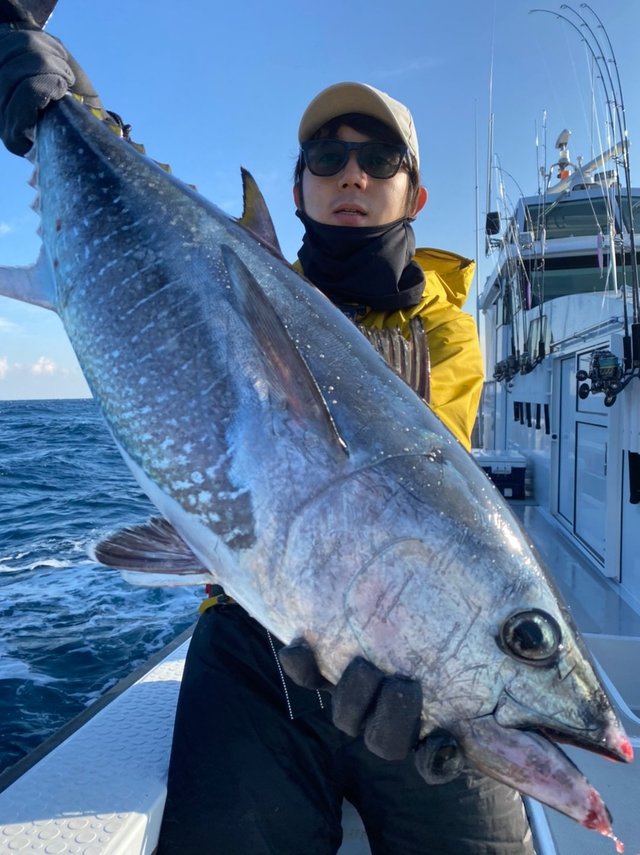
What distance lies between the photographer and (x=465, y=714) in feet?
4.43

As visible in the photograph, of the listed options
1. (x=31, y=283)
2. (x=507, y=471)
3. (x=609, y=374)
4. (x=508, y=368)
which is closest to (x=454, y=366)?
(x=31, y=283)

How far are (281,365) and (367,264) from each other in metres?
0.88

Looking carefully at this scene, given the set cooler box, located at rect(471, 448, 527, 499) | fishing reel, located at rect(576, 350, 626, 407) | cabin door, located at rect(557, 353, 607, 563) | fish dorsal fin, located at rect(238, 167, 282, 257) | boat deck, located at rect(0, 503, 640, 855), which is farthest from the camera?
cooler box, located at rect(471, 448, 527, 499)

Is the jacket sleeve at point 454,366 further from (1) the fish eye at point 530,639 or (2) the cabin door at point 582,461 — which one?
(2) the cabin door at point 582,461

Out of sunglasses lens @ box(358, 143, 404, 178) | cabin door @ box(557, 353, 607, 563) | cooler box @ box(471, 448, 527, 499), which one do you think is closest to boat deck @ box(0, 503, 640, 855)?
sunglasses lens @ box(358, 143, 404, 178)

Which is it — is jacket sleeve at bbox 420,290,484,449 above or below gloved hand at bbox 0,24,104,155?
below

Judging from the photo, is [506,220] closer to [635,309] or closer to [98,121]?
[635,309]

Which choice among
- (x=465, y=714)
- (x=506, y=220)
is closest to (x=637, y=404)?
(x=465, y=714)

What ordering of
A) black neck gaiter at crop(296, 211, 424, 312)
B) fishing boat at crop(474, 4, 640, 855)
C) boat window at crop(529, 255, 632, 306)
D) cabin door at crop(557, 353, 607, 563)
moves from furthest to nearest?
boat window at crop(529, 255, 632, 306)
cabin door at crop(557, 353, 607, 563)
fishing boat at crop(474, 4, 640, 855)
black neck gaiter at crop(296, 211, 424, 312)

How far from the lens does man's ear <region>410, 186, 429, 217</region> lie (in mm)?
2594

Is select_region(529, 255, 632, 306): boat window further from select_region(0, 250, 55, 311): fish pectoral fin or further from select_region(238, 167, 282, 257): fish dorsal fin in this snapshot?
select_region(0, 250, 55, 311): fish pectoral fin

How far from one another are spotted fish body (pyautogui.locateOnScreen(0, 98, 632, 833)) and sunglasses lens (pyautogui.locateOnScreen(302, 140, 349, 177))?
61cm

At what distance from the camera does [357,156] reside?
7.83 ft

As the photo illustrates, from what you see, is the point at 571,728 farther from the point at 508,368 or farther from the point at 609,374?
the point at 508,368
